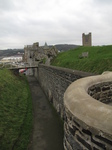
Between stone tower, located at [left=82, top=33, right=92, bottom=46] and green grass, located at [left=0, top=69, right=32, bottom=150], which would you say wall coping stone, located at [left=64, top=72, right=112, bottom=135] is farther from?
stone tower, located at [left=82, top=33, right=92, bottom=46]

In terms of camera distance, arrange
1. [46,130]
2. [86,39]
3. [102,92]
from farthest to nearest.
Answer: [86,39], [46,130], [102,92]

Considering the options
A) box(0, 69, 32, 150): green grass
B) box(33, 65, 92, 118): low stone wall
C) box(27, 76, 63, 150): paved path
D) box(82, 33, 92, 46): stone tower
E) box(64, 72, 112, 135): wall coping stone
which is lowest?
box(27, 76, 63, 150): paved path

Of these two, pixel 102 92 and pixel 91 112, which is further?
pixel 102 92

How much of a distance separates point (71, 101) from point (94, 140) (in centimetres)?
72

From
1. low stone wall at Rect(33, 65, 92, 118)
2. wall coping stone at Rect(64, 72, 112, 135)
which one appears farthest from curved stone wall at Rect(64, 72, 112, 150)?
low stone wall at Rect(33, 65, 92, 118)

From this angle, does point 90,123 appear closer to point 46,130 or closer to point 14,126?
point 14,126

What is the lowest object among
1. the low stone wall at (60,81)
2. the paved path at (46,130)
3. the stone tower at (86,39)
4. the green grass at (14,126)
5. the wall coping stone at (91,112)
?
the paved path at (46,130)

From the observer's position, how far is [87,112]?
1.88 metres

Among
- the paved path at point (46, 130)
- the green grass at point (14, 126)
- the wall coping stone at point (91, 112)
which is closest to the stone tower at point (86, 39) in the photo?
the paved path at point (46, 130)

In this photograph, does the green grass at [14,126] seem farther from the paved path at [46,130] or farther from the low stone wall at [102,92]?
the low stone wall at [102,92]

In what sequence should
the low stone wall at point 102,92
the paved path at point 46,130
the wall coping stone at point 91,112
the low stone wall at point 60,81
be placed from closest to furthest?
the wall coping stone at point 91,112 → the low stone wall at point 102,92 → the low stone wall at point 60,81 → the paved path at point 46,130

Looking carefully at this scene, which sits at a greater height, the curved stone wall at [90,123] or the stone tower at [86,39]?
the stone tower at [86,39]


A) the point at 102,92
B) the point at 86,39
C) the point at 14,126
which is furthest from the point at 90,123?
the point at 86,39

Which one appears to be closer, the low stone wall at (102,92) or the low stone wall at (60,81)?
the low stone wall at (102,92)
